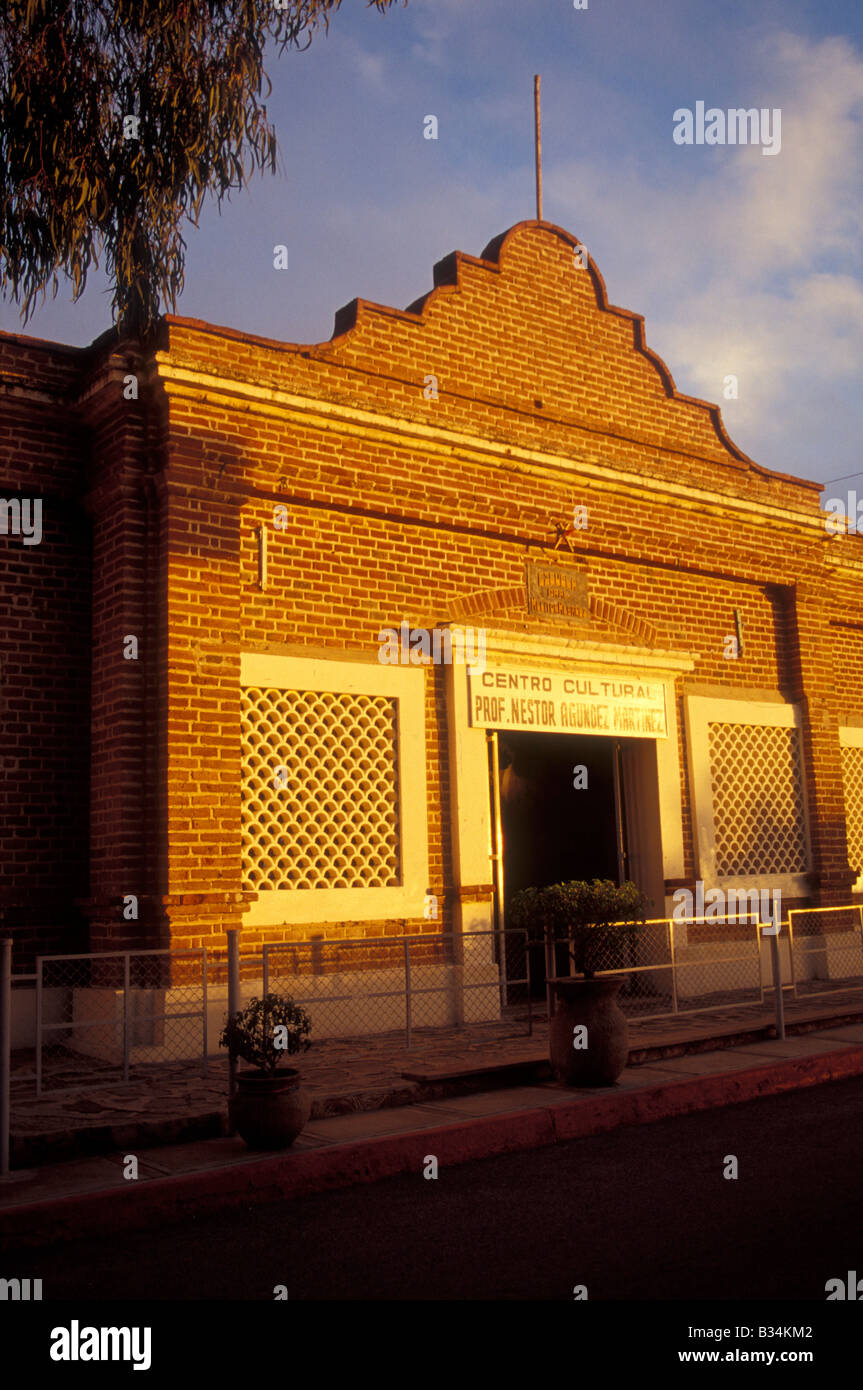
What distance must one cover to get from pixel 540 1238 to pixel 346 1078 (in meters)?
3.25

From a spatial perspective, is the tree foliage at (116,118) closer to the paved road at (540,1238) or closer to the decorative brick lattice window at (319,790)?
the decorative brick lattice window at (319,790)

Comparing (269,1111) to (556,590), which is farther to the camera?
(556,590)

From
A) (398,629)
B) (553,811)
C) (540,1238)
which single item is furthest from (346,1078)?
(553,811)

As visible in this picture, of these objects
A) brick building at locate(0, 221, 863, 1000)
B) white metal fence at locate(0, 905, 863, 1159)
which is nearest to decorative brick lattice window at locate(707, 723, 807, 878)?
brick building at locate(0, 221, 863, 1000)

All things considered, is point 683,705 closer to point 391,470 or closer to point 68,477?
point 391,470

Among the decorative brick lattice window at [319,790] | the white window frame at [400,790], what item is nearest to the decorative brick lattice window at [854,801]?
the white window frame at [400,790]

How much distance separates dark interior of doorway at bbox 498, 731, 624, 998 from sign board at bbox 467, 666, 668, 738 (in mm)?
638

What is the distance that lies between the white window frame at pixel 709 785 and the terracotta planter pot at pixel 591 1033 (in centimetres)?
524

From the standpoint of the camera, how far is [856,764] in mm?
15961

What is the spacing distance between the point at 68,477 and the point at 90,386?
818mm

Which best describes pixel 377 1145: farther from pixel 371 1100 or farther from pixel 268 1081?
pixel 371 1100

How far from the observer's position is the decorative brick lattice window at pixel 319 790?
980cm

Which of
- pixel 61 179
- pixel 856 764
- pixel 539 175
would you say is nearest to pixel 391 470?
pixel 61 179

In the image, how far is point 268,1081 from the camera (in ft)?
20.7
